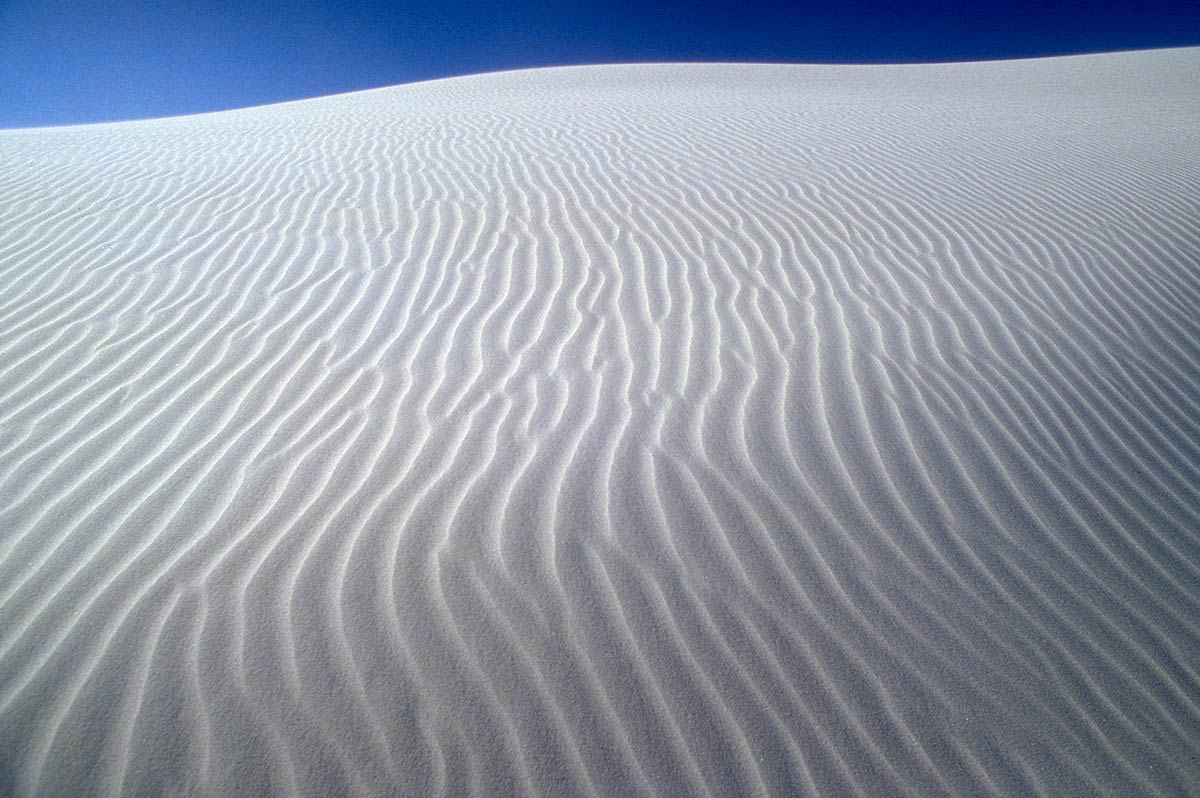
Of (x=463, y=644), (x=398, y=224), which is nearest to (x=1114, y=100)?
(x=398, y=224)

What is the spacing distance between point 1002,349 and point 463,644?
11.3ft

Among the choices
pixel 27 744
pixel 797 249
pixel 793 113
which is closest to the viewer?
pixel 27 744

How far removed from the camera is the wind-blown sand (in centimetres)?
210

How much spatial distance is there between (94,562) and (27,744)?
698mm

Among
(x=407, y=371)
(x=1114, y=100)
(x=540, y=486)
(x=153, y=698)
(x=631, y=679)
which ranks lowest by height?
(x=153, y=698)

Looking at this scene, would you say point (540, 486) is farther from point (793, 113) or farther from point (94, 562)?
point (793, 113)

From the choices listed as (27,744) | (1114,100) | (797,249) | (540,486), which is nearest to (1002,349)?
(797,249)

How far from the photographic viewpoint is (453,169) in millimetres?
7453

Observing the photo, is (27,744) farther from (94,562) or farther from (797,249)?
(797,249)

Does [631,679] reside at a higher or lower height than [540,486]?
lower

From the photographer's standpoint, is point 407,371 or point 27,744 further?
point 407,371

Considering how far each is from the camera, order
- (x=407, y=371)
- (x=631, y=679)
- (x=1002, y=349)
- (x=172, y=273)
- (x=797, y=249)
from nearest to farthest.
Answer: (x=631, y=679) < (x=407, y=371) < (x=1002, y=349) < (x=172, y=273) < (x=797, y=249)

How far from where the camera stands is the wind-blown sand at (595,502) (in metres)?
2.10

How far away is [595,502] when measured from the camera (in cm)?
282
